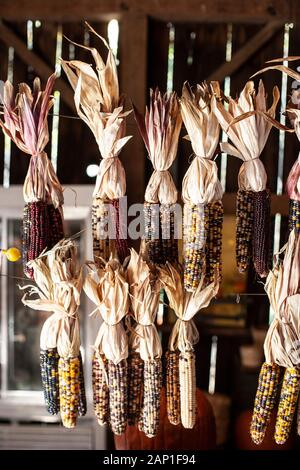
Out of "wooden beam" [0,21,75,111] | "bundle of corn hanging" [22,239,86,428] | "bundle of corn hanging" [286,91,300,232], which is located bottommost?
"bundle of corn hanging" [22,239,86,428]

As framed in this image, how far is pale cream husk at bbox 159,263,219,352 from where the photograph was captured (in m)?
2.40

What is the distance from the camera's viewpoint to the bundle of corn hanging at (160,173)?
2299mm

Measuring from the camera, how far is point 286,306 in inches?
92.0

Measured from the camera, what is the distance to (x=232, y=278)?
3.89m

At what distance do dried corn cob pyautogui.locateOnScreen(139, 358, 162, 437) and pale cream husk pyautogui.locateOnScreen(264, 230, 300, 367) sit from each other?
0.48m

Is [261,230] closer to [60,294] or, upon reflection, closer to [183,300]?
[183,300]

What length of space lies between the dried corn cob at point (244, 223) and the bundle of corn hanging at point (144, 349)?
0.37 metres

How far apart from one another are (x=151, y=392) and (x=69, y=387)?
1.15 feet

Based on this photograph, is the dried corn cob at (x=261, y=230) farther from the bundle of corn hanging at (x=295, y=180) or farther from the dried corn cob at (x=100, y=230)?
the dried corn cob at (x=100, y=230)

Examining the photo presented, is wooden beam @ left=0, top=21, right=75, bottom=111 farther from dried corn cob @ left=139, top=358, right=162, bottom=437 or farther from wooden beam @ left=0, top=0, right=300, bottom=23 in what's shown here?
dried corn cob @ left=139, top=358, right=162, bottom=437

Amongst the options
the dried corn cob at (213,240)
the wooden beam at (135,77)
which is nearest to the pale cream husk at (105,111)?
the dried corn cob at (213,240)

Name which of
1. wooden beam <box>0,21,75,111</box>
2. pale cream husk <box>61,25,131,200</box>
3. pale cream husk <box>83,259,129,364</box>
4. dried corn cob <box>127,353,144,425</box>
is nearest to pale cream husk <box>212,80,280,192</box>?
pale cream husk <box>61,25,131,200</box>
